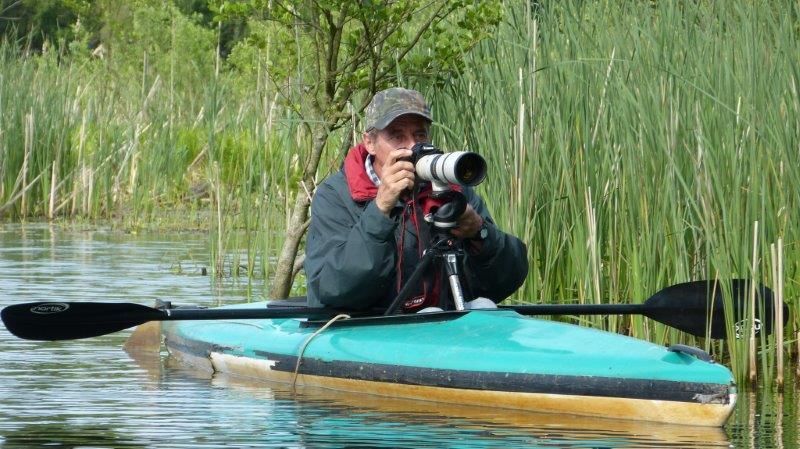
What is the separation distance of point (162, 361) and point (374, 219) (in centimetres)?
210

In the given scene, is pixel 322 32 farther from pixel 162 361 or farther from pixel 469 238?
pixel 469 238

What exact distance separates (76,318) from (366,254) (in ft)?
4.09

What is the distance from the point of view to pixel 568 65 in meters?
7.51

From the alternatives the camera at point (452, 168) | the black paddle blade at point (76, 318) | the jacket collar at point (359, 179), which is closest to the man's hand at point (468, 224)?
the camera at point (452, 168)

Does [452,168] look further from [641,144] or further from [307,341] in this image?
[641,144]

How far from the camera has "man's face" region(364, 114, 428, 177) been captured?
20.8 ft

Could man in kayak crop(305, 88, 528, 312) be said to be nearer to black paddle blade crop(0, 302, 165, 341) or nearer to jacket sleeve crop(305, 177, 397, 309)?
jacket sleeve crop(305, 177, 397, 309)

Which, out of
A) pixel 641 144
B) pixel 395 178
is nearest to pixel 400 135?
pixel 395 178

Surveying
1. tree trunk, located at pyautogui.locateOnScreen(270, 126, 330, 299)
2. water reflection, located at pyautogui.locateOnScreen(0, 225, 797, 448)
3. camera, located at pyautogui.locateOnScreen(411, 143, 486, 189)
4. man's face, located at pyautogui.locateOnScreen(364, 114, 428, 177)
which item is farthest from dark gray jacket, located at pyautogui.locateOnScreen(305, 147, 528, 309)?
tree trunk, located at pyautogui.locateOnScreen(270, 126, 330, 299)

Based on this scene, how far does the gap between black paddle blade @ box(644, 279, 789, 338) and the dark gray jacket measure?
533 millimetres

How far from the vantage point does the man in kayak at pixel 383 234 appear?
6160 mm

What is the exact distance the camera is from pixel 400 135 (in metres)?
6.35

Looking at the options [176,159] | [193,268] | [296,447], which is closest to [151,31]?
[176,159]

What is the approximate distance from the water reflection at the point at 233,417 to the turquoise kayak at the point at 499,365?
0.05 metres
